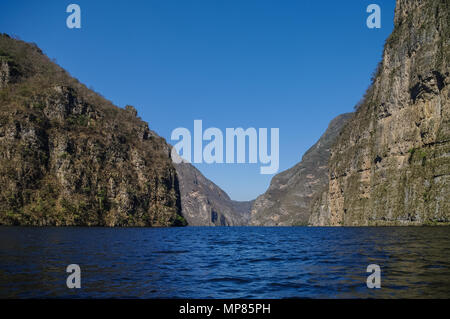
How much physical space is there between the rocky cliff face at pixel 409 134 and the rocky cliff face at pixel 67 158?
3171 inches

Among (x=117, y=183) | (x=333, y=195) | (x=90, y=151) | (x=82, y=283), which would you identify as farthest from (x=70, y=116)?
(x=82, y=283)

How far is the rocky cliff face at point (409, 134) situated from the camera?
82.7 metres

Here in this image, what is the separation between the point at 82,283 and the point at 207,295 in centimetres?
558

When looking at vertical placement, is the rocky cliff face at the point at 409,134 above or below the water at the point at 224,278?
above

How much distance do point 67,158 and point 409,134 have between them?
346ft

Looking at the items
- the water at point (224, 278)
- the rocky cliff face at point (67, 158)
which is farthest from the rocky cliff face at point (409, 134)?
the rocky cliff face at point (67, 158)

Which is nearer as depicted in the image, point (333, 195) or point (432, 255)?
point (432, 255)

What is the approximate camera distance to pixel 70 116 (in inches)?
5236

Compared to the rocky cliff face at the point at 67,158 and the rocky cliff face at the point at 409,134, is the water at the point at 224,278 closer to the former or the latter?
the rocky cliff face at the point at 409,134

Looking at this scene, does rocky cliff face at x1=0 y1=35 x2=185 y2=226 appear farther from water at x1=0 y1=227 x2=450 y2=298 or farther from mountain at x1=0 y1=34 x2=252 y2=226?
water at x1=0 y1=227 x2=450 y2=298

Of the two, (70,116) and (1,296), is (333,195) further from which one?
(1,296)
